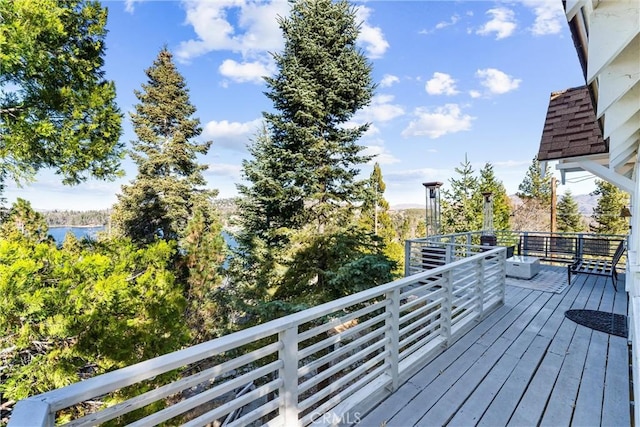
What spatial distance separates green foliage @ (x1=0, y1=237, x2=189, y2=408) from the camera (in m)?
3.96

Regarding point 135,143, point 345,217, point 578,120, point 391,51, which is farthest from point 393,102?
point 135,143

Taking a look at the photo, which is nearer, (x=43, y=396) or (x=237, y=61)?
(x=43, y=396)

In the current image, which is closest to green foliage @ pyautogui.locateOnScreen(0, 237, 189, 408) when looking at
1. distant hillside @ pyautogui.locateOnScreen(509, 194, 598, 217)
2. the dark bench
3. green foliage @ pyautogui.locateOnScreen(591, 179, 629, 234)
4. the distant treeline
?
the distant treeline

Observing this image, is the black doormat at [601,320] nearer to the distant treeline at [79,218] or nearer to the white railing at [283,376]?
the white railing at [283,376]

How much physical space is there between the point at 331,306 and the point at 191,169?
13412 mm

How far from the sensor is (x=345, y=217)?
899 cm

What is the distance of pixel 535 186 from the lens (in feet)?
69.8

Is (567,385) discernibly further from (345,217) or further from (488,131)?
(488,131)

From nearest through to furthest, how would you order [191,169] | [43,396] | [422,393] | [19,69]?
Answer: [43,396]
[422,393]
[19,69]
[191,169]

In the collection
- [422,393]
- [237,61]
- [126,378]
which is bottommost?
[422,393]

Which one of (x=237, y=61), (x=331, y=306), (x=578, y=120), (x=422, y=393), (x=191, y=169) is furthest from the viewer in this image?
(x=191, y=169)

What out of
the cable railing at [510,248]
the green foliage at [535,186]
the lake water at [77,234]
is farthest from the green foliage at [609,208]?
the lake water at [77,234]

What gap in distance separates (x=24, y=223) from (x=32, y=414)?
7.45 meters

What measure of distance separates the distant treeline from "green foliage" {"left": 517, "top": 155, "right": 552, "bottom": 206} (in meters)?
25.7
